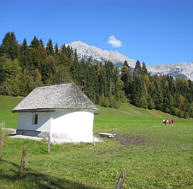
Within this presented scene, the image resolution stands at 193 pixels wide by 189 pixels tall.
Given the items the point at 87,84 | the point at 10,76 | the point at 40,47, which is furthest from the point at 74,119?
the point at 40,47

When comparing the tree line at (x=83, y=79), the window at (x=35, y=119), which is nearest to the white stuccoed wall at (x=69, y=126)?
the window at (x=35, y=119)

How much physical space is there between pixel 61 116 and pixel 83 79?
77.2 metres

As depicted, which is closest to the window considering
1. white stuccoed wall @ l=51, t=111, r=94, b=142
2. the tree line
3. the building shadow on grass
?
white stuccoed wall @ l=51, t=111, r=94, b=142

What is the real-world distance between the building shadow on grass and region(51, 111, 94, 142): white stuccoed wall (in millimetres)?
13849

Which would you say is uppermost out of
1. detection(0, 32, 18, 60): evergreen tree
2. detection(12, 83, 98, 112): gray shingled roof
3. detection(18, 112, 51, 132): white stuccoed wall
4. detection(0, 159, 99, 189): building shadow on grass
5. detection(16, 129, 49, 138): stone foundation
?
detection(0, 32, 18, 60): evergreen tree

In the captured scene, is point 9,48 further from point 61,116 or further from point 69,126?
point 69,126

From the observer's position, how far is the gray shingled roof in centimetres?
2397

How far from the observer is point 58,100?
24594 mm

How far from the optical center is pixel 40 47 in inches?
4021

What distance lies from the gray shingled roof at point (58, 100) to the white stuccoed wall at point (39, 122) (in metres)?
0.71

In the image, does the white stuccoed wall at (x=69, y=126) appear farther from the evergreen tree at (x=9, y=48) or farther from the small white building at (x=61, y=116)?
the evergreen tree at (x=9, y=48)

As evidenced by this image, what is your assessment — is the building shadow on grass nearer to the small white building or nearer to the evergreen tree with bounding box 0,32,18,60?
the small white building

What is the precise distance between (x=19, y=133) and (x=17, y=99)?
4761 centimetres

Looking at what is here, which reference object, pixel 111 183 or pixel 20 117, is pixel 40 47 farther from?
pixel 111 183
